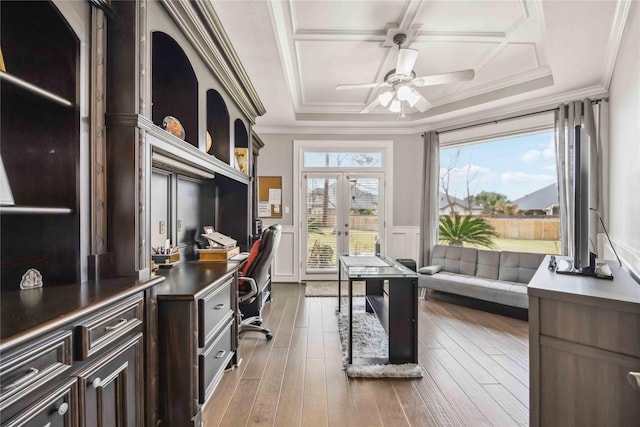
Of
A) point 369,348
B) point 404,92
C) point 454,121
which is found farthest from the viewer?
point 454,121

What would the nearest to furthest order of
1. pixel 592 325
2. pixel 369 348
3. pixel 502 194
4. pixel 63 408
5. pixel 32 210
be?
pixel 63 408
pixel 32 210
pixel 592 325
pixel 369 348
pixel 502 194

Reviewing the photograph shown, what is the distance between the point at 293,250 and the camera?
543cm

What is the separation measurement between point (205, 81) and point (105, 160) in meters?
1.15

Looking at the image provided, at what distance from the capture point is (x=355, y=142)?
5422 mm

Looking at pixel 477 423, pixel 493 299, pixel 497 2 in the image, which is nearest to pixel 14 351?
pixel 477 423

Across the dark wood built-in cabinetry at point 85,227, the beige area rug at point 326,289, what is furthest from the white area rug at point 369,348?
the dark wood built-in cabinetry at point 85,227

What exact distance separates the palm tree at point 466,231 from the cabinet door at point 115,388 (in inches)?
184

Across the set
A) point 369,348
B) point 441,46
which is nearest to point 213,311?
point 369,348

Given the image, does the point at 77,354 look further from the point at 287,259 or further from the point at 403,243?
the point at 403,243

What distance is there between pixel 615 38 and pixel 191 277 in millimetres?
3817

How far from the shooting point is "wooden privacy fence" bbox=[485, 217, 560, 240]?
4.28 metres

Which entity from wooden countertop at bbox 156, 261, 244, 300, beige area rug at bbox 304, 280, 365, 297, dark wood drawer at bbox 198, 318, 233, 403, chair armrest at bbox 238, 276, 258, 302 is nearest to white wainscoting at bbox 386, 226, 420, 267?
beige area rug at bbox 304, 280, 365, 297

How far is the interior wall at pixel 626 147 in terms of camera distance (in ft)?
7.11

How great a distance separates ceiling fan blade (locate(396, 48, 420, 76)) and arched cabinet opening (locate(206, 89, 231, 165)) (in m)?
1.63
